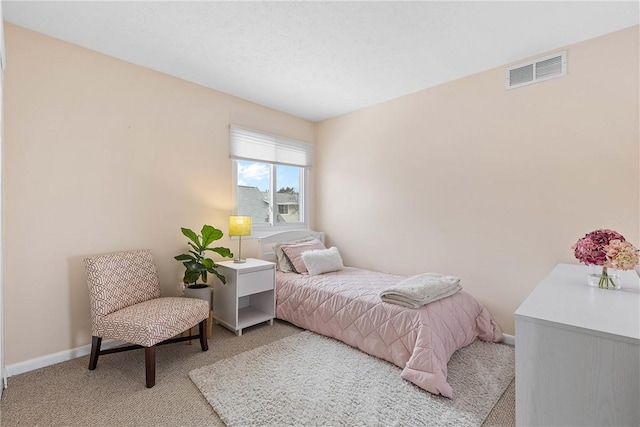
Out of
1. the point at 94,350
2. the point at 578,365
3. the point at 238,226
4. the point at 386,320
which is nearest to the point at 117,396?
the point at 94,350

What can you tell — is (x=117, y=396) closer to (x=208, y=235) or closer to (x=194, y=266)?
(x=194, y=266)

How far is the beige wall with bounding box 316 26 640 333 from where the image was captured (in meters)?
2.20

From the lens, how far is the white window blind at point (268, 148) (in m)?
3.43

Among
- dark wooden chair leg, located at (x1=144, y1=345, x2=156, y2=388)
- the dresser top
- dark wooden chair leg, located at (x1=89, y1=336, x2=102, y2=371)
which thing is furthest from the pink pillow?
the dresser top

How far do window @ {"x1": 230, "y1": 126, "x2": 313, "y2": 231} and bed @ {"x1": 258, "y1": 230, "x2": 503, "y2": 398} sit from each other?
0.93 metres

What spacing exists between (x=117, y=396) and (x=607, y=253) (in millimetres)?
2954

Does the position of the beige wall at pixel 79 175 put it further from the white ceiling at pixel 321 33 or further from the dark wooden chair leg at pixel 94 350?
the dark wooden chair leg at pixel 94 350

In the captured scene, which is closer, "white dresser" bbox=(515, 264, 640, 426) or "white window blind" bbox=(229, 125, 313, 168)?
"white dresser" bbox=(515, 264, 640, 426)

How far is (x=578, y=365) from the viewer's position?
101 cm

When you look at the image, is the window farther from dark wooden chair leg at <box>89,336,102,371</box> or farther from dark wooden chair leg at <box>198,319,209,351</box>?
dark wooden chair leg at <box>89,336,102,371</box>

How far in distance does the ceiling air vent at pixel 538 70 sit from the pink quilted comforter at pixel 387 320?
195 cm

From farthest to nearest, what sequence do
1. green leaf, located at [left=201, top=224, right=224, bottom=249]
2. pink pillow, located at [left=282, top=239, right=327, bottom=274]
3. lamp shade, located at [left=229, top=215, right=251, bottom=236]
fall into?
pink pillow, located at [left=282, top=239, right=327, bottom=274]
lamp shade, located at [left=229, top=215, right=251, bottom=236]
green leaf, located at [left=201, top=224, right=224, bottom=249]

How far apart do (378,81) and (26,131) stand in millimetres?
2990

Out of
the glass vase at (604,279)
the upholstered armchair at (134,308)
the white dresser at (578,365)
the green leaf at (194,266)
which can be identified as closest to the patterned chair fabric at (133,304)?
the upholstered armchair at (134,308)
